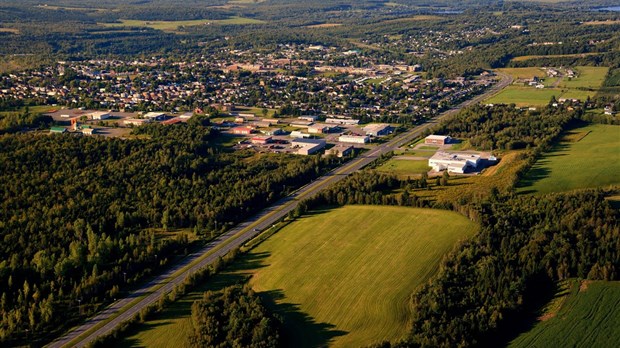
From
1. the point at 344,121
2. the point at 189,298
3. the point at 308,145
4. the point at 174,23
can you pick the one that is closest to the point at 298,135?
the point at 308,145

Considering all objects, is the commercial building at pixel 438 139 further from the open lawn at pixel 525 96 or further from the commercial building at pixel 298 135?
the open lawn at pixel 525 96

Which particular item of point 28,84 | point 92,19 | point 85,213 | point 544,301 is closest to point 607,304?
point 544,301

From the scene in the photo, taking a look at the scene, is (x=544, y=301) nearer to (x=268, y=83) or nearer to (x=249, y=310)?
(x=249, y=310)

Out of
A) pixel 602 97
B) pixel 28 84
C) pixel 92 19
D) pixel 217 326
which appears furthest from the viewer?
pixel 92 19

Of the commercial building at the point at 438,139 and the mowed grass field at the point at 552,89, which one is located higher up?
the mowed grass field at the point at 552,89

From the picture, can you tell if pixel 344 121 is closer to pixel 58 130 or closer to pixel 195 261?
pixel 58 130

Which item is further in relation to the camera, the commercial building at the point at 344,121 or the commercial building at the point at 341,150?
the commercial building at the point at 344,121

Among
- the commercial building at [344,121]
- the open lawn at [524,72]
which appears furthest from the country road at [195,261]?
the open lawn at [524,72]
